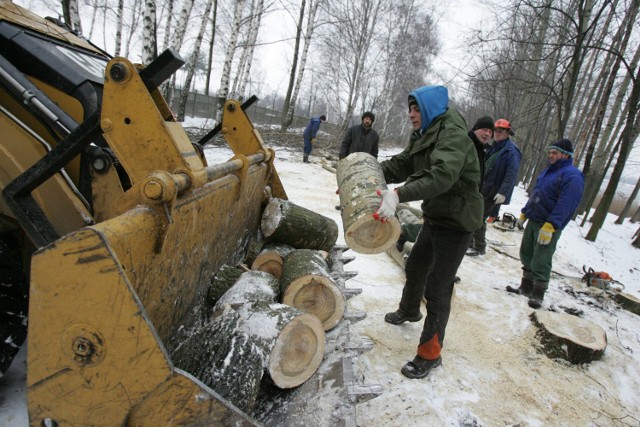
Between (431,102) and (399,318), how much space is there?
6.85 feet

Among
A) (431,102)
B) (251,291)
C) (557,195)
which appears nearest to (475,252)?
(557,195)

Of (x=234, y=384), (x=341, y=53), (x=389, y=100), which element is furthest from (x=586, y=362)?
(x=389, y=100)

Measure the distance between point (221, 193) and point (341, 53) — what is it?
20455 millimetres

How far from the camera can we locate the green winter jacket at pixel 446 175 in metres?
2.29

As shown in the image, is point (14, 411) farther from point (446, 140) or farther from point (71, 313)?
point (446, 140)

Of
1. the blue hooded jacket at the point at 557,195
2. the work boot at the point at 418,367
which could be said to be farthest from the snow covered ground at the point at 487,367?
the blue hooded jacket at the point at 557,195

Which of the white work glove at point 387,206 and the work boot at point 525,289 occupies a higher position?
the white work glove at point 387,206

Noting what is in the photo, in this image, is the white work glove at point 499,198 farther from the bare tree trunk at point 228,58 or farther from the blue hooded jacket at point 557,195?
the bare tree trunk at point 228,58

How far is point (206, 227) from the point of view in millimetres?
2156

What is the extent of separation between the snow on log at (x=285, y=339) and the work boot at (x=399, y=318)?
179cm

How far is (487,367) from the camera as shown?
10.6 ft

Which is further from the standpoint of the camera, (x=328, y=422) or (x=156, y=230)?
(x=328, y=422)

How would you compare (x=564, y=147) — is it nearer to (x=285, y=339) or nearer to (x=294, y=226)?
(x=294, y=226)

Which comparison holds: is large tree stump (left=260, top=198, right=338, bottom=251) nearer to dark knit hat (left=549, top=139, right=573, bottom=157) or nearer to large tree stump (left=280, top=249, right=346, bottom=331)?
large tree stump (left=280, top=249, right=346, bottom=331)
